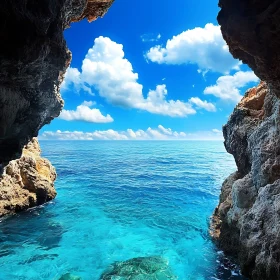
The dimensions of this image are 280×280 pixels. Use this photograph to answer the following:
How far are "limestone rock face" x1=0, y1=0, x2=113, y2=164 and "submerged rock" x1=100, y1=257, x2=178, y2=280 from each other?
9.61 meters

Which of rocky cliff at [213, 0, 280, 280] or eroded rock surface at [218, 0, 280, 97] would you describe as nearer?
eroded rock surface at [218, 0, 280, 97]

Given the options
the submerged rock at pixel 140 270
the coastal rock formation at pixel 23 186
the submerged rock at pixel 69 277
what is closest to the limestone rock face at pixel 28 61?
the submerged rock at pixel 69 277

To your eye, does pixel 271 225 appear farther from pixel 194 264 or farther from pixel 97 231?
pixel 97 231

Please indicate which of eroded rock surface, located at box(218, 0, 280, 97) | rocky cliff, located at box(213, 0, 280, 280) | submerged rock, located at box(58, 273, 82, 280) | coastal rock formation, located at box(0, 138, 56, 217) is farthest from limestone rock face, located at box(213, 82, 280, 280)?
coastal rock formation, located at box(0, 138, 56, 217)

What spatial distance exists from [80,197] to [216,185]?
955 inches

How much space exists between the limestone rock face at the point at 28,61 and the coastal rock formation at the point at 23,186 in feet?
41.1

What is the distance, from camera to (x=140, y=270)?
51.5 ft

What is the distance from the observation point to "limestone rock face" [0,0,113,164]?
8930mm

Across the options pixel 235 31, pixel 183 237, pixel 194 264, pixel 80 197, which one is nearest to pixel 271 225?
pixel 194 264

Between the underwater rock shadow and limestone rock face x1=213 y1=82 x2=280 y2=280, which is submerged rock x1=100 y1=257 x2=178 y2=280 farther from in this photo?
the underwater rock shadow

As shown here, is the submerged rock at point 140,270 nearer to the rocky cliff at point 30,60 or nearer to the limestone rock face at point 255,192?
the limestone rock face at point 255,192

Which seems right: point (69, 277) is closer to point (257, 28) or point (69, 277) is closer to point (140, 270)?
point (140, 270)

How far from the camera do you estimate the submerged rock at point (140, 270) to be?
49.1ft

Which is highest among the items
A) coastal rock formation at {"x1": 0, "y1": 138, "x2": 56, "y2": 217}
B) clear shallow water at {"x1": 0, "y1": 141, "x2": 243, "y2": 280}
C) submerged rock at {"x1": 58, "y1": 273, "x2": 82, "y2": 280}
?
coastal rock formation at {"x1": 0, "y1": 138, "x2": 56, "y2": 217}
